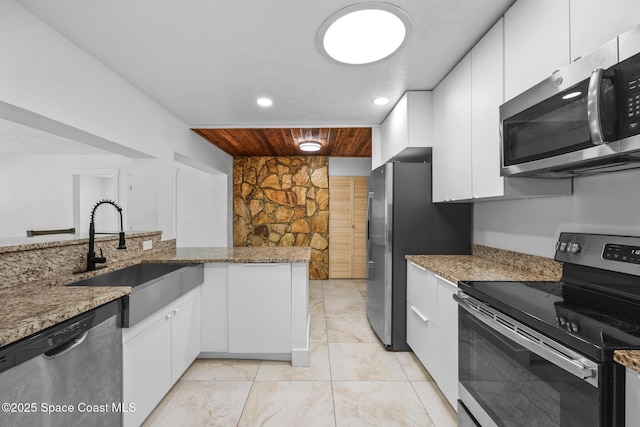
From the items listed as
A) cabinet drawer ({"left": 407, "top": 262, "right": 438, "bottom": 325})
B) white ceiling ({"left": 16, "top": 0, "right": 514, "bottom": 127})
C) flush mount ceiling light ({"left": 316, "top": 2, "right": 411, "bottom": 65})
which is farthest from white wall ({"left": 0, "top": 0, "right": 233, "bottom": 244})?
cabinet drawer ({"left": 407, "top": 262, "right": 438, "bottom": 325})

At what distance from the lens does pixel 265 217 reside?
17.3ft

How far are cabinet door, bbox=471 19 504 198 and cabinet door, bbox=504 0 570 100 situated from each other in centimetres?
7

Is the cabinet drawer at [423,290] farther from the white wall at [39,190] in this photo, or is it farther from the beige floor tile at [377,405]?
the white wall at [39,190]

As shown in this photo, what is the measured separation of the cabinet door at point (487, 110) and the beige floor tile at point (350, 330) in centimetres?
179

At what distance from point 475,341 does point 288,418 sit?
3.88ft

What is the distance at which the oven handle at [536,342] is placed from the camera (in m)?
0.75

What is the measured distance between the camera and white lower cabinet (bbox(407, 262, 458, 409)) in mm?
1655

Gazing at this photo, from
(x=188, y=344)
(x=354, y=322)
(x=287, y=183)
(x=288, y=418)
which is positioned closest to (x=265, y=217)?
(x=287, y=183)

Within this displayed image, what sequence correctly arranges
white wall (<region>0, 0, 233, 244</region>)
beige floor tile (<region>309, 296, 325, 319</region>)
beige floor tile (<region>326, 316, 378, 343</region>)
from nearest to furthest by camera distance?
1. white wall (<region>0, 0, 233, 244</region>)
2. beige floor tile (<region>326, 316, 378, 343</region>)
3. beige floor tile (<region>309, 296, 325, 319</region>)

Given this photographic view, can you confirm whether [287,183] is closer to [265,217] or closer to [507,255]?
[265,217]

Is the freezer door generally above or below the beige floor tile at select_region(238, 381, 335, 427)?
above

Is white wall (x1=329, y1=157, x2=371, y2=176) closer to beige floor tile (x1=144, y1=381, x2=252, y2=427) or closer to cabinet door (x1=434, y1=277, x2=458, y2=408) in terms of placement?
cabinet door (x1=434, y1=277, x2=458, y2=408)

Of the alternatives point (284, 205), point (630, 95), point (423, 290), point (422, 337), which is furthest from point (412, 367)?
point (284, 205)

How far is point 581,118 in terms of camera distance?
102cm
